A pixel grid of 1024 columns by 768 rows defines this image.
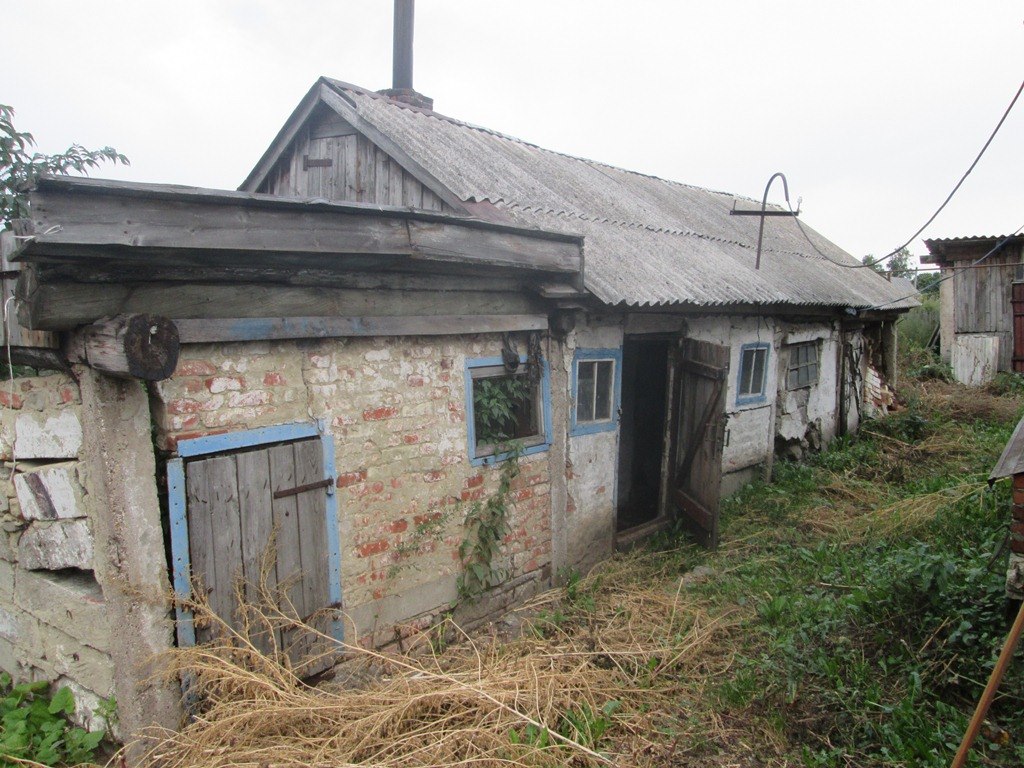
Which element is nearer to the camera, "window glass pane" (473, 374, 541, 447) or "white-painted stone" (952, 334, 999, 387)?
"window glass pane" (473, 374, 541, 447)

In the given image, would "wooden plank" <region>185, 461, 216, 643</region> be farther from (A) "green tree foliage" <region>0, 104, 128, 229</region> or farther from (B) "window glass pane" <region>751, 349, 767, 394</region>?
(B) "window glass pane" <region>751, 349, 767, 394</region>

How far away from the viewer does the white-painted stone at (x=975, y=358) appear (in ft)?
48.7

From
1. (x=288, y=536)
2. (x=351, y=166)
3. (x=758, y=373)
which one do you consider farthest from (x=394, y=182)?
(x=758, y=373)

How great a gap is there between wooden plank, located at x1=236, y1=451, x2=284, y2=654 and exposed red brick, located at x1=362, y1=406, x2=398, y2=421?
2.51ft

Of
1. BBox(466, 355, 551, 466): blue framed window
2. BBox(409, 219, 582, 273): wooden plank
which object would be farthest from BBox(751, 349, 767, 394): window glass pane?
BBox(409, 219, 582, 273): wooden plank

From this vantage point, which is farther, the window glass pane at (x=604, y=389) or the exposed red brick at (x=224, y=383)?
the window glass pane at (x=604, y=389)

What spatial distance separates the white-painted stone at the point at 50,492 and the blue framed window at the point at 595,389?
3.97m

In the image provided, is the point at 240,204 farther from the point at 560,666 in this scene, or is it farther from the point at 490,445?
the point at 560,666

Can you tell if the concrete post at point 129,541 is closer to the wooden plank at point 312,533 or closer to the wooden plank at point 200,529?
the wooden plank at point 200,529

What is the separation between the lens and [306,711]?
11.9 feet

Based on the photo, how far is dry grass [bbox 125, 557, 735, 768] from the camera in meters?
3.49

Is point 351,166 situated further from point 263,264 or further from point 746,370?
point 746,370

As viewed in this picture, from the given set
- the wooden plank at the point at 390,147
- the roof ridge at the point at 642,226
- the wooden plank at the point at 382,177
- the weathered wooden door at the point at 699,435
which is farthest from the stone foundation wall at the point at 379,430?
the weathered wooden door at the point at 699,435

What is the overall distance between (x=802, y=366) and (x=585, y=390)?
5.15 metres
